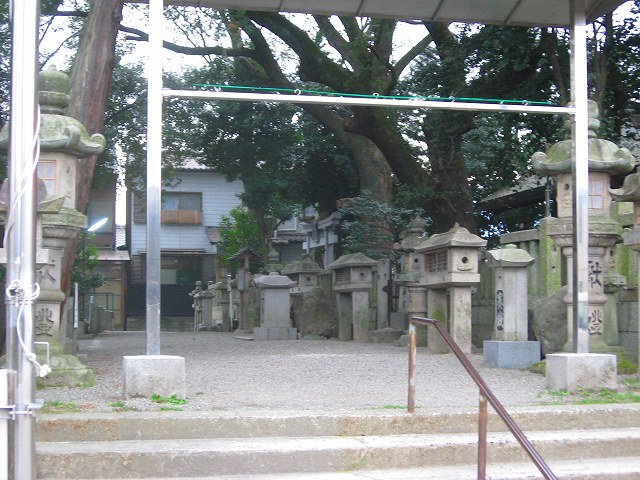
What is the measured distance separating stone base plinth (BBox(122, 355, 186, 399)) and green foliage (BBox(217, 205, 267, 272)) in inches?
997

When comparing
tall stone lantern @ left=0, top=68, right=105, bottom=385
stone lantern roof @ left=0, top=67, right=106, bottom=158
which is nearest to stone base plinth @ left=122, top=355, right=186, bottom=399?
tall stone lantern @ left=0, top=68, right=105, bottom=385

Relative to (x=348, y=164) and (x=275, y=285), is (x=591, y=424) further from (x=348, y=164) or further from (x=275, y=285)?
(x=348, y=164)

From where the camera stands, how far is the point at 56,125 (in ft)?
28.5

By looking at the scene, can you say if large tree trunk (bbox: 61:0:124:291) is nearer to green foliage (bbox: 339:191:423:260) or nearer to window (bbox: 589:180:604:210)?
window (bbox: 589:180:604:210)

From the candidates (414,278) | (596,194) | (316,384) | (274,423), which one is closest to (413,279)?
(414,278)

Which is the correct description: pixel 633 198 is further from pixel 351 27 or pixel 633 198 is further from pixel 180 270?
pixel 180 270

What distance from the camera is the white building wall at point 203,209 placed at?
43.3 m

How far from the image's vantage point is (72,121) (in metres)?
8.94

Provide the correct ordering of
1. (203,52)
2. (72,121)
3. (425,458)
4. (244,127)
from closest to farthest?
1. (425,458)
2. (72,121)
3. (203,52)
4. (244,127)

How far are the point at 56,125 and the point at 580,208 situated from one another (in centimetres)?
522

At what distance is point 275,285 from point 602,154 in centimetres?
1054

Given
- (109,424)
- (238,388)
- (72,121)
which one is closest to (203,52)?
(72,121)

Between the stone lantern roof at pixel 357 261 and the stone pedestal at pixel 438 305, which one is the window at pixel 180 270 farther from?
the stone pedestal at pixel 438 305

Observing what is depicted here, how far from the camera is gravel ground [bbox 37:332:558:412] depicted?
285 inches
